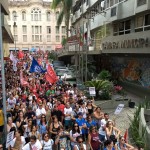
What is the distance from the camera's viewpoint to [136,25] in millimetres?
21328

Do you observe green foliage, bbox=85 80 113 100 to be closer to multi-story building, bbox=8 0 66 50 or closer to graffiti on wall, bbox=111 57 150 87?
graffiti on wall, bbox=111 57 150 87

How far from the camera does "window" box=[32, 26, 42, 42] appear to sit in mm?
75625

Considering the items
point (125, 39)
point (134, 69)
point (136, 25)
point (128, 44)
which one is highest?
point (136, 25)

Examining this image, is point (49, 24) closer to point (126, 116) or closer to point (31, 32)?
point (31, 32)

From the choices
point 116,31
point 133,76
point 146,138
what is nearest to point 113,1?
point 116,31

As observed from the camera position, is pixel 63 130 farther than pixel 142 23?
No

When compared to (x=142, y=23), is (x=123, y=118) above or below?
below

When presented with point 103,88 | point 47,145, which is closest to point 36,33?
point 103,88

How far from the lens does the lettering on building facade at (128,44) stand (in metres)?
16.3

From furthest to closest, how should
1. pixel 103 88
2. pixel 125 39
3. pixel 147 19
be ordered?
pixel 147 19 < pixel 125 39 < pixel 103 88

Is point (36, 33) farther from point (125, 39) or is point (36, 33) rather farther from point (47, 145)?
point (47, 145)

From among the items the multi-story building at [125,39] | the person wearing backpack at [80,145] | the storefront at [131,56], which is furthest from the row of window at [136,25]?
the person wearing backpack at [80,145]

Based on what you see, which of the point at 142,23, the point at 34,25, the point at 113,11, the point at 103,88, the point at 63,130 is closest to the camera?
the point at 63,130

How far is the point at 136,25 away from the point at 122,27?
2971 mm
